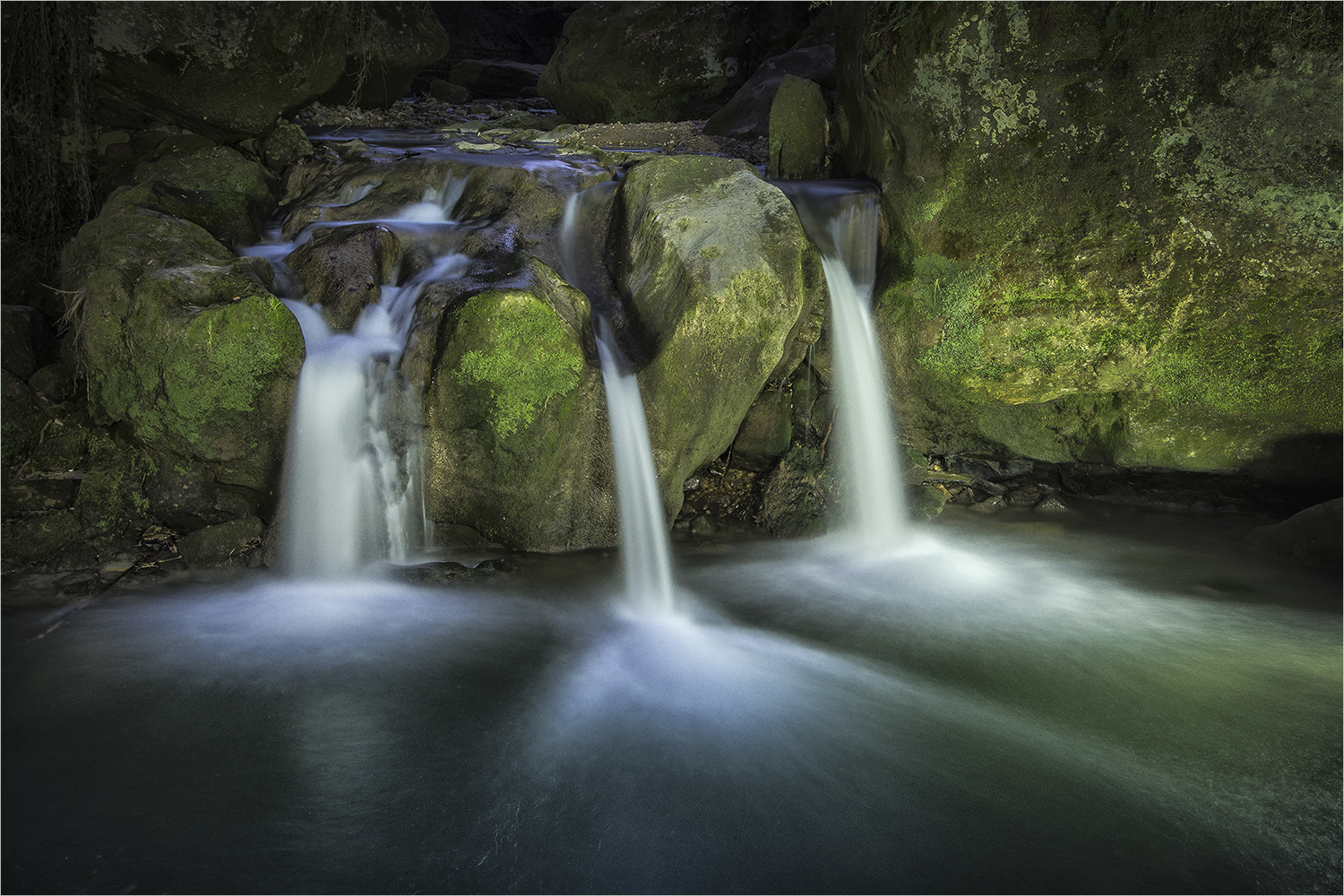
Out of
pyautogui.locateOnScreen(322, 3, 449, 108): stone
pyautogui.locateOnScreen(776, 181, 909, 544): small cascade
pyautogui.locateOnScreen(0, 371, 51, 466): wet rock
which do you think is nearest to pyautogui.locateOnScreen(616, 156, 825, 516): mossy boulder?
pyautogui.locateOnScreen(776, 181, 909, 544): small cascade

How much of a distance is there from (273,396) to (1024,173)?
534 centimetres

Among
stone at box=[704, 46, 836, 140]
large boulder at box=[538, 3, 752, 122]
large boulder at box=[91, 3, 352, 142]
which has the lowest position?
large boulder at box=[91, 3, 352, 142]

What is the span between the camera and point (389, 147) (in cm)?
796

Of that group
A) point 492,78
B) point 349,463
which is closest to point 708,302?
point 349,463

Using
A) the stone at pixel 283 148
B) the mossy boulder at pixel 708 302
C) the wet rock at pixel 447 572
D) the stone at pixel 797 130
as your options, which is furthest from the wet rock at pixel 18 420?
the stone at pixel 797 130

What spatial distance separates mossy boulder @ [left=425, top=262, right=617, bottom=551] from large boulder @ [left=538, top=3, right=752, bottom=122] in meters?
8.14

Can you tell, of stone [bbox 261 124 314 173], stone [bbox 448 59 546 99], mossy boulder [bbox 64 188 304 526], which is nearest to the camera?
mossy boulder [bbox 64 188 304 526]

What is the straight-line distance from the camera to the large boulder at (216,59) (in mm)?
6215

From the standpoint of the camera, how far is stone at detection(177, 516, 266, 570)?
16.5ft

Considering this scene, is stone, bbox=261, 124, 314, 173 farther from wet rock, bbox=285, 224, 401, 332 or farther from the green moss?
the green moss

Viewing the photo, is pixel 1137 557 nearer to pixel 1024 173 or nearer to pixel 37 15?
pixel 1024 173

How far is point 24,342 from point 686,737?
17.5 ft

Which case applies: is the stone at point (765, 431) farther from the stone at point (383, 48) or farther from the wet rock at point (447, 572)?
the stone at point (383, 48)

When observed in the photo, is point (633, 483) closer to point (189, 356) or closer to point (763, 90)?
point (189, 356)
